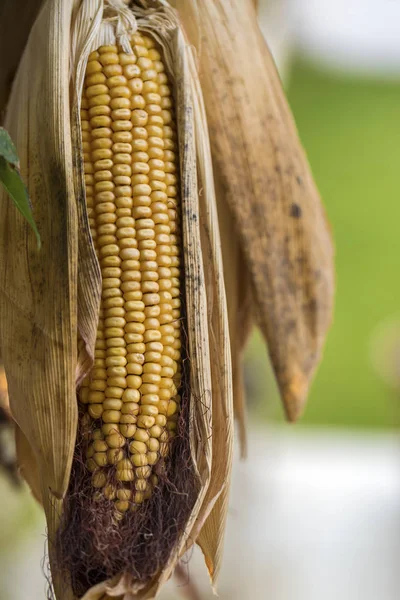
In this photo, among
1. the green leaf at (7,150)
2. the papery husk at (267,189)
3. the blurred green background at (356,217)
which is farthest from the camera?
the blurred green background at (356,217)

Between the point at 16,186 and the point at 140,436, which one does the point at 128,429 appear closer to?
the point at 140,436

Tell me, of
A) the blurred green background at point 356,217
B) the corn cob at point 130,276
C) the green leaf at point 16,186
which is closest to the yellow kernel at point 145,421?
the corn cob at point 130,276

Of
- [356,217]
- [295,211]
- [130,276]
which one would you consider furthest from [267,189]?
[356,217]

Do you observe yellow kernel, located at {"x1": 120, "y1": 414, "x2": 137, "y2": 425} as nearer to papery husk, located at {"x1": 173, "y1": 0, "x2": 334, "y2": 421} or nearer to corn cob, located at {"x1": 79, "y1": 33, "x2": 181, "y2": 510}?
corn cob, located at {"x1": 79, "y1": 33, "x2": 181, "y2": 510}

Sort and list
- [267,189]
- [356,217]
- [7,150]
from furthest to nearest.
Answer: [356,217] → [267,189] → [7,150]

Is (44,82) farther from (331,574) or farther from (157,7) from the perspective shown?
(331,574)

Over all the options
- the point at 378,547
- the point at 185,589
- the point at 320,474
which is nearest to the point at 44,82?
the point at 185,589

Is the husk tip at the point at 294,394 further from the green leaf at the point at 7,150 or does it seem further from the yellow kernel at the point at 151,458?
the green leaf at the point at 7,150
